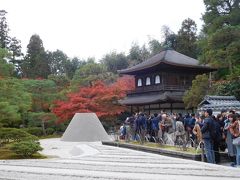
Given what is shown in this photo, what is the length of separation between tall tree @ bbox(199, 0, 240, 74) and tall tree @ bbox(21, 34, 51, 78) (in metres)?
29.1

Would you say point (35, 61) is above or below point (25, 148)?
above

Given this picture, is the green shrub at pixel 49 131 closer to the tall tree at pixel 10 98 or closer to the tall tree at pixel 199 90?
the tall tree at pixel 10 98

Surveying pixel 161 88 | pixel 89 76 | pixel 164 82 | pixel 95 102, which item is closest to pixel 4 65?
pixel 95 102

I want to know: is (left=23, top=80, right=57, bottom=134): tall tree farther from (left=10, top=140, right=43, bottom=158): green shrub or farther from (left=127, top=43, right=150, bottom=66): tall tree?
(left=127, top=43, right=150, bottom=66): tall tree

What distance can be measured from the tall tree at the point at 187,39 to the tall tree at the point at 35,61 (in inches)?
827

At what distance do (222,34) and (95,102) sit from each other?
50.2 feet

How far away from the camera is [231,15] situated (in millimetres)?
33688

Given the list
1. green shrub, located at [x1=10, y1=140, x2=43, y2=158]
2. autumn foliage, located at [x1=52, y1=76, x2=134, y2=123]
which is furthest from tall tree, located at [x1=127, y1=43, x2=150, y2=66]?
green shrub, located at [x1=10, y1=140, x2=43, y2=158]

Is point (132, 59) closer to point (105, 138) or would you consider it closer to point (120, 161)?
point (105, 138)

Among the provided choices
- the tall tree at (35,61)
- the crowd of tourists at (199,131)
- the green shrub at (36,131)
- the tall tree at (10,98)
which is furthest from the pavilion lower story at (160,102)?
the tall tree at (35,61)

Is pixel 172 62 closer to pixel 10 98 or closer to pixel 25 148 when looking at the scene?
pixel 10 98

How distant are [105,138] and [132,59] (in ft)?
126

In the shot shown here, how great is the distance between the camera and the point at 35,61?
5950 centimetres

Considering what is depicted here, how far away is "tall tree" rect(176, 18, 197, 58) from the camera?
2159 inches
